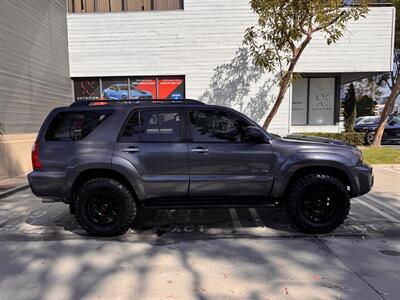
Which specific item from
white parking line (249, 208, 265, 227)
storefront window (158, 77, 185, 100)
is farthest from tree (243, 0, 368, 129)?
white parking line (249, 208, 265, 227)

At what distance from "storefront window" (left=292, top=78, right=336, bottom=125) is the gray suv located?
33.7 ft

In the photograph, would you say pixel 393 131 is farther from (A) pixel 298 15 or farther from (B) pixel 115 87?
(B) pixel 115 87

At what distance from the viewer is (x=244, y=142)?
5004 millimetres

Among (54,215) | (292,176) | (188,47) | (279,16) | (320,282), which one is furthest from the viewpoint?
(188,47)

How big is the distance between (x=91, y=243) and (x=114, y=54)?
1019 centimetres

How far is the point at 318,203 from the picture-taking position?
5.10 metres

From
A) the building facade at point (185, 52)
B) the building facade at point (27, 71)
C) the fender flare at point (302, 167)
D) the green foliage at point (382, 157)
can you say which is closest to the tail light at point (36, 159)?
the fender flare at point (302, 167)

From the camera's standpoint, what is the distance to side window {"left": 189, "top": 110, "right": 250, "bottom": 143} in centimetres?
503

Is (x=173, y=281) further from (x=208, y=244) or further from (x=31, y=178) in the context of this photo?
(x=31, y=178)

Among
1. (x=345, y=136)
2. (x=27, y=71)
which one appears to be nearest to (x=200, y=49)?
(x=27, y=71)

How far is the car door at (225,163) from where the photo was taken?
495 centimetres

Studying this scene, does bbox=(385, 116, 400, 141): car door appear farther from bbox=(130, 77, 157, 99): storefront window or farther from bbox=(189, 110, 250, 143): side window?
bbox=(189, 110, 250, 143): side window

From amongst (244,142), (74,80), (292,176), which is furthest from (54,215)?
(74,80)

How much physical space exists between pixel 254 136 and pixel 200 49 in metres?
9.31
